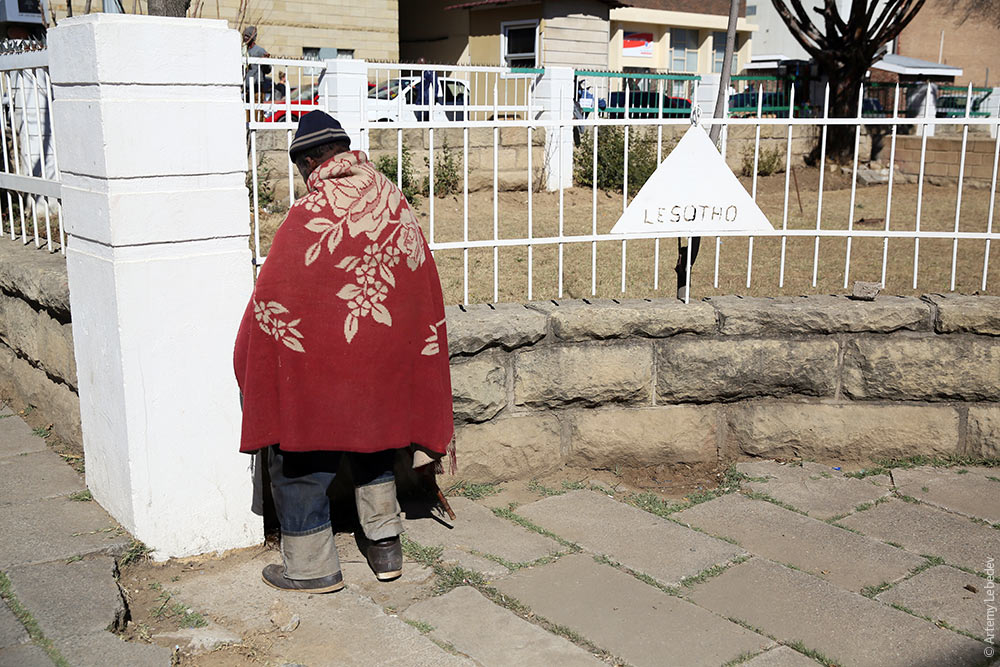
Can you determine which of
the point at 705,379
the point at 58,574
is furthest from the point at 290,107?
the point at 58,574

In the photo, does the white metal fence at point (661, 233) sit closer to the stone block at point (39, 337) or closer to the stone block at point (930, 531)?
the stone block at point (39, 337)

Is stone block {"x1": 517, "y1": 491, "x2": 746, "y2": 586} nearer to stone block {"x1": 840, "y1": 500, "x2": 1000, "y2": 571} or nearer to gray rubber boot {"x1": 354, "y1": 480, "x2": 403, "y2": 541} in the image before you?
stone block {"x1": 840, "y1": 500, "x2": 1000, "y2": 571}

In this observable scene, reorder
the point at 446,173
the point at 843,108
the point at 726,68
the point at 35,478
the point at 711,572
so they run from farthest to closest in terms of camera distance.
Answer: the point at 843,108 → the point at 446,173 → the point at 726,68 → the point at 35,478 → the point at 711,572

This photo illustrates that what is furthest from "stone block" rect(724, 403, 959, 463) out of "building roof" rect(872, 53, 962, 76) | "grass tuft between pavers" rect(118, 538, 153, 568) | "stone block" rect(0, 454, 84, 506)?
"building roof" rect(872, 53, 962, 76)

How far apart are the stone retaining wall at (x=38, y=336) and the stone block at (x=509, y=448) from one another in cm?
174

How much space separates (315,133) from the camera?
319cm

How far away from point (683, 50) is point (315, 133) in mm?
27468

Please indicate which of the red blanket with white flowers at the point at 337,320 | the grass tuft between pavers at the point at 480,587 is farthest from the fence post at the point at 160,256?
the grass tuft between pavers at the point at 480,587

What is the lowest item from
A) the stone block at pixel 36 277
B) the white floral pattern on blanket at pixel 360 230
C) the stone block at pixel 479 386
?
the stone block at pixel 479 386

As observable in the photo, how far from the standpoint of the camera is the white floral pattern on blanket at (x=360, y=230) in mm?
3139

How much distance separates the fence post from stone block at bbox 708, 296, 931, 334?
2.30m

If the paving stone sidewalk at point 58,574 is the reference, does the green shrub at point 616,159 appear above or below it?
above

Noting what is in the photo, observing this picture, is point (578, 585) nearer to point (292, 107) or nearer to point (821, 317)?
point (821, 317)

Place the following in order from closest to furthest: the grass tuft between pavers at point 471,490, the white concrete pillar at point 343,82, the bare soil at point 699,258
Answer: the grass tuft between pavers at point 471,490 → the bare soil at point 699,258 → the white concrete pillar at point 343,82
